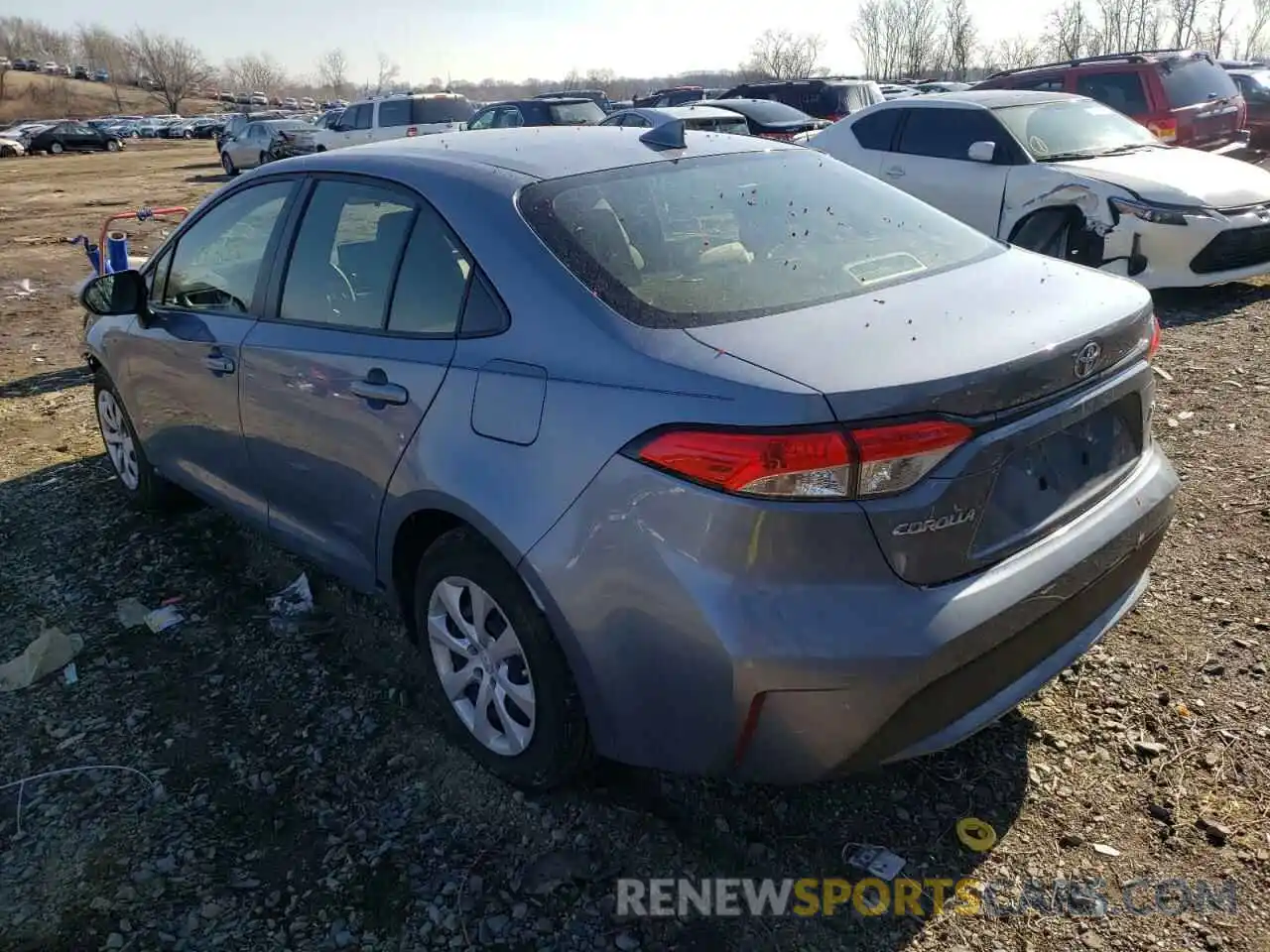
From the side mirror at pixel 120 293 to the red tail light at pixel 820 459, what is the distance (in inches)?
123

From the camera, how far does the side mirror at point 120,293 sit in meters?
4.15

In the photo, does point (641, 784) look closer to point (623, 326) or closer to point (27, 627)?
point (623, 326)

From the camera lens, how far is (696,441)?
211 centimetres

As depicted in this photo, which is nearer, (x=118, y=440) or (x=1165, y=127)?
(x=118, y=440)

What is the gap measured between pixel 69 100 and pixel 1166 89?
92.5 metres

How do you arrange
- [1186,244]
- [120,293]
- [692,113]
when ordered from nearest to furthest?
[120,293] < [1186,244] < [692,113]

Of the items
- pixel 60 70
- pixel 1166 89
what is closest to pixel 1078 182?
pixel 1166 89

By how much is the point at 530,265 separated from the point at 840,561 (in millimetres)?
1122

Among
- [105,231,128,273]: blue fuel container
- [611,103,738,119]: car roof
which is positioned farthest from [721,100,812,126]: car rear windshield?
[105,231,128,273]: blue fuel container

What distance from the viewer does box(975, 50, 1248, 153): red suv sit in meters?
11.0

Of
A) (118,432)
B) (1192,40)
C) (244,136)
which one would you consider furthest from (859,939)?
(1192,40)

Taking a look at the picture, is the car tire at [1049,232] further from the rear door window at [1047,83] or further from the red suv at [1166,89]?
the rear door window at [1047,83]

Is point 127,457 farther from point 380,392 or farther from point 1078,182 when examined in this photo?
point 1078,182

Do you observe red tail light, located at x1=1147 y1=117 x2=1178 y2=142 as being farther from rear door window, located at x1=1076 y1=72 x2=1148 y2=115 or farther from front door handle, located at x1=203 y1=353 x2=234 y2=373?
front door handle, located at x1=203 y1=353 x2=234 y2=373
